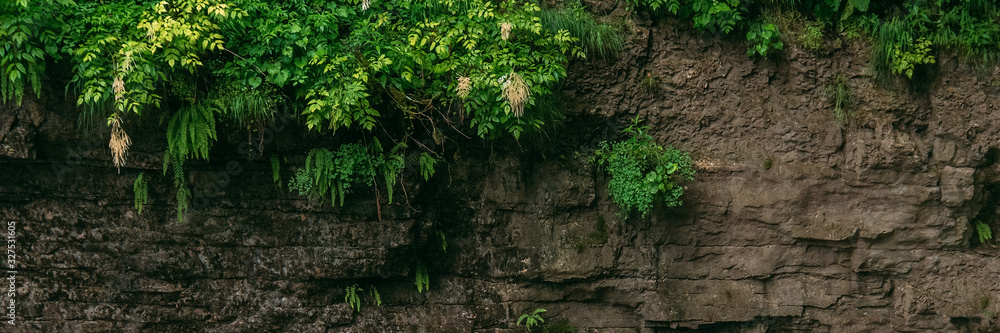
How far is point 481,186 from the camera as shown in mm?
8156

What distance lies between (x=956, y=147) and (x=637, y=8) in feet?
11.9

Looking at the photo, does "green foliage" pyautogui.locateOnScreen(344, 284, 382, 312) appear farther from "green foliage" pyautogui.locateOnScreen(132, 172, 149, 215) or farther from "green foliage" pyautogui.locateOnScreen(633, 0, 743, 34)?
"green foliage" pyautogui.locateOnScreen(633, 0, 743, 34)

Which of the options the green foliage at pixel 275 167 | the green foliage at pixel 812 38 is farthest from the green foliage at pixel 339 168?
the green foliage at pixel 812 38

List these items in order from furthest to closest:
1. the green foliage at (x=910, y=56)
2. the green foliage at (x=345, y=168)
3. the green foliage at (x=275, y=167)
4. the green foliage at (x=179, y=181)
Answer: the green foliage at (x=910, y=56) < the green foliage at (x=275, y=167) < the green foliage at (x=345, y=168) < the green foliage at (x=179, y=181)

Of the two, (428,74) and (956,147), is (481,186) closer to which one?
(428,74)

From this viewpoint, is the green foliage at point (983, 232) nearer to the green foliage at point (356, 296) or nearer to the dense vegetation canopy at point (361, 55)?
the dense vegetation canopy at point (361, 55)

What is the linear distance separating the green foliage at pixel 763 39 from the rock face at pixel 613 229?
164mm

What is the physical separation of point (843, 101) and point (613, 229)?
276 centimetres

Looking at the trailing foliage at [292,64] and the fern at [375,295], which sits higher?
the trailing foliage at [292,64]

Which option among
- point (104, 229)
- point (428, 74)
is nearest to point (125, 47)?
point (104, 229)

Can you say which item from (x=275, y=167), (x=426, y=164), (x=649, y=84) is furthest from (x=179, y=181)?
(x=649, y=84)

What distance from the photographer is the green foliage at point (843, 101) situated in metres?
7.97

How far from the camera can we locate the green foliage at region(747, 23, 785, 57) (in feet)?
25.7

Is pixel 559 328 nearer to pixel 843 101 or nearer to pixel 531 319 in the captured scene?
pixel 531 319
